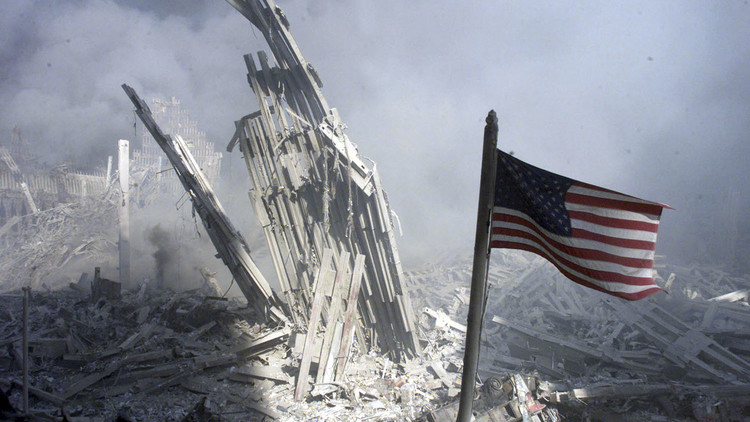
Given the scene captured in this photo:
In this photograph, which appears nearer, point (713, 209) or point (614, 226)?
point (614, 226)

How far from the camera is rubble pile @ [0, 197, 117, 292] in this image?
1561cm

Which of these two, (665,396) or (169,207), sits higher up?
(169,207)

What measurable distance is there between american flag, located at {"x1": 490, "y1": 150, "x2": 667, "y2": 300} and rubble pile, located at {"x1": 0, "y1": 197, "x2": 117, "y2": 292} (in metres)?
16.9

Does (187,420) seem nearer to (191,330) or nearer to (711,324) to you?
(191,330)

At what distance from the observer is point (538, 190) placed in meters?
2.61

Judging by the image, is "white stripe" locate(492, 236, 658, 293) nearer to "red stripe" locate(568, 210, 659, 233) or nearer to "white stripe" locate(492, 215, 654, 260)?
"white stripe" locate(492, 215, 654, 260)

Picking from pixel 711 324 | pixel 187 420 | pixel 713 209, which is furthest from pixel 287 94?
pixel 713 209

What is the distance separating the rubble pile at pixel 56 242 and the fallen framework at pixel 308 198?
10548 mm

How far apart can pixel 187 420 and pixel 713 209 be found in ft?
86.1

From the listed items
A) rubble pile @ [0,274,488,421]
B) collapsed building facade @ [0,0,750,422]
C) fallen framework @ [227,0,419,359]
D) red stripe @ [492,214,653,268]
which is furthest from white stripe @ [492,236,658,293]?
fallen framework @ [227,0,419,359]

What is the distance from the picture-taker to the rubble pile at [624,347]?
21.7 feet

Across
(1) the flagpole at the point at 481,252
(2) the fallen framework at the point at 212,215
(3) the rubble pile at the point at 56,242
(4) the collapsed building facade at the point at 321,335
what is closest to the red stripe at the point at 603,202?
(1) the flagpole at the point at 481,252

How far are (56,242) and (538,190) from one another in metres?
19.5

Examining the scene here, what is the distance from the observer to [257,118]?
9172 millimetres
